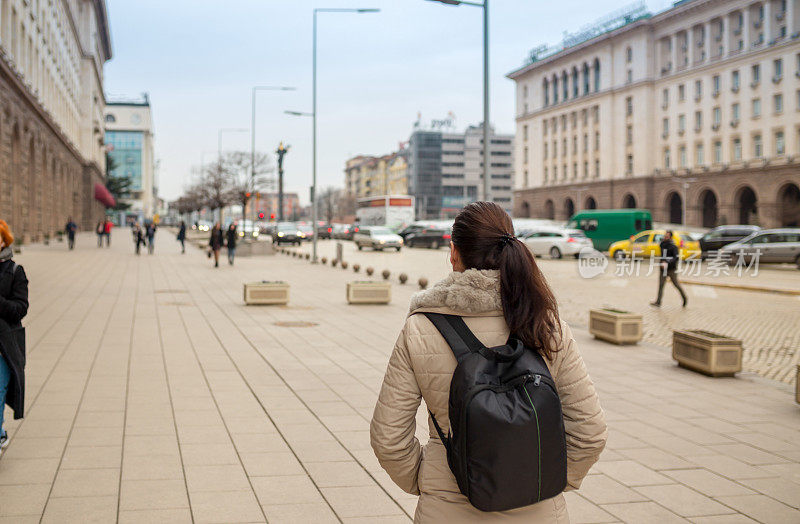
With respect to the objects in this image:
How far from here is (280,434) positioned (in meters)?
6.38

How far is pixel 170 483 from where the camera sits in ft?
16.7

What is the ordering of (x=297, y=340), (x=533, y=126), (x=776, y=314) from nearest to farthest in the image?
(x=297, y=340)
(x=776, y=314)
(x=533, y=126)

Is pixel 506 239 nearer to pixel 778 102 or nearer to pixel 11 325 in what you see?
pixel 11 325

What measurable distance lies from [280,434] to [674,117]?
76.5 meters

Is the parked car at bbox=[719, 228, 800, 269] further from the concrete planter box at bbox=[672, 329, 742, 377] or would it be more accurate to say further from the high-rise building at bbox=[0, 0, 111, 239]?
the high-rise building at bbox=[0, 0, 111, 239]

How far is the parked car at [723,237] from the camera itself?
37406 mm

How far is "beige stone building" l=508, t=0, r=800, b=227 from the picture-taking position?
209 ft

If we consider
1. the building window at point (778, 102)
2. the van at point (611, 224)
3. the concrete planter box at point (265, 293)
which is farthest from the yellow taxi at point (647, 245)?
the building window at point (778, 102)

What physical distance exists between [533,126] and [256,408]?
95760mm

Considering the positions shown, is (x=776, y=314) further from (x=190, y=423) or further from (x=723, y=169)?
(x=723, y=169)

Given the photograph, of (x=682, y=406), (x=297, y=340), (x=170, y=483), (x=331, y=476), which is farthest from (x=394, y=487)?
(x=297, y=340)

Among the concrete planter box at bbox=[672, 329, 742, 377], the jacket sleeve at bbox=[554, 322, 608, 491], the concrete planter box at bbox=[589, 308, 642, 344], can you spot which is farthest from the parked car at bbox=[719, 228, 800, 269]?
the jacket sleeve at bbox=[554, 322, 608, 491]

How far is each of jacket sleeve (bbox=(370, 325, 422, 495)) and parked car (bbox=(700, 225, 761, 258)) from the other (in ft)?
122

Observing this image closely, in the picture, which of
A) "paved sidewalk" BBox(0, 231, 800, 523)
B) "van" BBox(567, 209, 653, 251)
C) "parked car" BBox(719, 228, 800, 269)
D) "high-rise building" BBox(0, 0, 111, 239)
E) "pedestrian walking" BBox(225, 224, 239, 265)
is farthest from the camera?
"van" BBox(567, 209, 653, 251)
